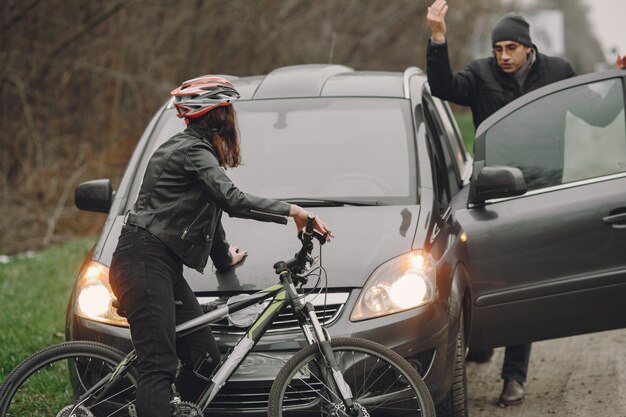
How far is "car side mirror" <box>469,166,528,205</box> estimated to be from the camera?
215 inches

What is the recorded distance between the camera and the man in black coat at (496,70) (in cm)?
649

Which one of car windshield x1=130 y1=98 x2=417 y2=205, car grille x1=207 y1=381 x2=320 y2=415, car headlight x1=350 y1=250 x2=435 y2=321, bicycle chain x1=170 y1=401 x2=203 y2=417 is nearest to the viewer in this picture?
bicycle chain x1=170 y1=401 x2=203 y2=417

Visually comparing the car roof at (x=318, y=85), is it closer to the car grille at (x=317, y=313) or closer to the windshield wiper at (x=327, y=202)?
the windshield wiper at (x=327, y=202)

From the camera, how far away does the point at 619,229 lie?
225 inches

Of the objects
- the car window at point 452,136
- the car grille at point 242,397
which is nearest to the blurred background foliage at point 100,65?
the car window at point 452,136

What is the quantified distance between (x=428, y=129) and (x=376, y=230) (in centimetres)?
116

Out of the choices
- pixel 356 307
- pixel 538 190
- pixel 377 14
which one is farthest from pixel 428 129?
pixel 377 14

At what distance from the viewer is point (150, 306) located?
4406 millimetres

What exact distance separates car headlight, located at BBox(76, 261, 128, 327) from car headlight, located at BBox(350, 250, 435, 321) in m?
1.06

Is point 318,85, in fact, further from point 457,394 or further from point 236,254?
point 457,394

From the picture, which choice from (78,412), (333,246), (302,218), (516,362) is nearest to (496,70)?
(516,362)

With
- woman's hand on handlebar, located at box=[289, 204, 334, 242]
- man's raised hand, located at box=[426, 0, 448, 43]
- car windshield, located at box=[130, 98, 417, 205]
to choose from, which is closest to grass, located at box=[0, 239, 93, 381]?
car windshield, located at box=[130, 98, 417, 205]

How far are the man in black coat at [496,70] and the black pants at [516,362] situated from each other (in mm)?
1458

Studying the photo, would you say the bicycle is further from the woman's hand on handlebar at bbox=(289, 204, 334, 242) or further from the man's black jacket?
the man's black jacket
